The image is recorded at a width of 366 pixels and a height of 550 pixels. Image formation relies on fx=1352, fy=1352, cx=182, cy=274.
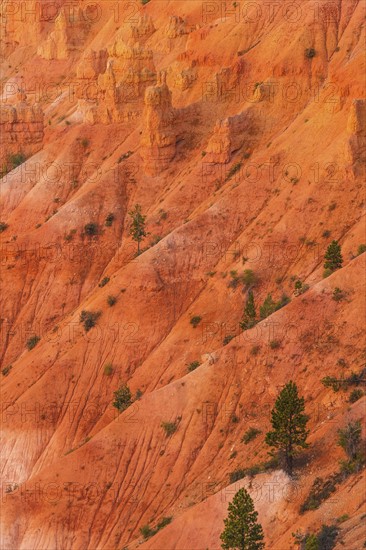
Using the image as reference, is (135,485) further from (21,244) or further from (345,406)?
(21,244)

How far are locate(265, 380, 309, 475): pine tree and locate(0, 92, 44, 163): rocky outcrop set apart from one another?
41.2 m

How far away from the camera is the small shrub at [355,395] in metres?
53.5

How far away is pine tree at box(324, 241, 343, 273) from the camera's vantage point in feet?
201

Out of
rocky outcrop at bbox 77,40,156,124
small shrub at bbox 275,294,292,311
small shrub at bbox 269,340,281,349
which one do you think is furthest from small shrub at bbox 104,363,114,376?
rocky outcrop at bbox 77,40,156,124

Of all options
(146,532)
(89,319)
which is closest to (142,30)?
(89,319)

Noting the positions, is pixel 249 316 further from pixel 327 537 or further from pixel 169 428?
pixel 327 537

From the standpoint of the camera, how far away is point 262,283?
214ft

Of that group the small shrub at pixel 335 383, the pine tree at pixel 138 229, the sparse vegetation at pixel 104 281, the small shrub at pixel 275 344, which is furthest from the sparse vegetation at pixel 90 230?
the small shrub at pixel 335 383

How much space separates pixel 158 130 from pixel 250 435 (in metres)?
26.2

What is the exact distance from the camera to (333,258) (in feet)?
202

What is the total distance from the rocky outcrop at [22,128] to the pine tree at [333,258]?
31171mm

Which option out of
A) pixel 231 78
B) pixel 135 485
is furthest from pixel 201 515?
pixel 231 78

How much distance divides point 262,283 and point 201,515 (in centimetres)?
1588

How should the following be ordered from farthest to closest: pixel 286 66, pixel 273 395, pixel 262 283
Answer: pixel 286 66 < pixel 262 283 < pixel 273 395
